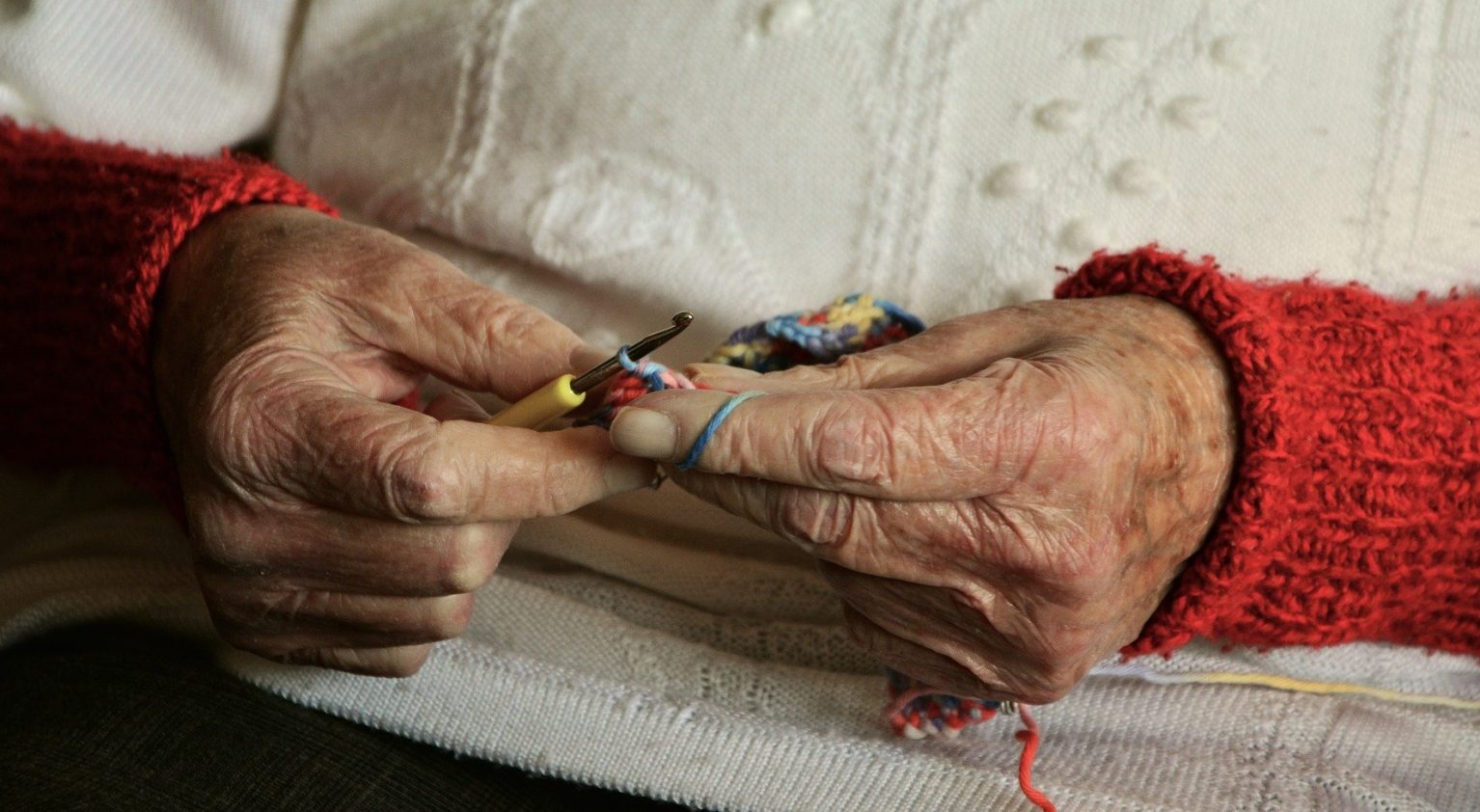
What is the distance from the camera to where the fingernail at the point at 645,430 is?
2.23 feet

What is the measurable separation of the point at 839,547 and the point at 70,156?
0.79 meters

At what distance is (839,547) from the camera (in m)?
0.74

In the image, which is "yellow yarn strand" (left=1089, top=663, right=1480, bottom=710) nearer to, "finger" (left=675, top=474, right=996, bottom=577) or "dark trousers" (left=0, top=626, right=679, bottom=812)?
"finger" (left=675, top=474, right=996, bottom=577)

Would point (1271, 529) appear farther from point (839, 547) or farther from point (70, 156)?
point (70, 156)

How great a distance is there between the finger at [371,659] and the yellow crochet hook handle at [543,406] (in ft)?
0.76

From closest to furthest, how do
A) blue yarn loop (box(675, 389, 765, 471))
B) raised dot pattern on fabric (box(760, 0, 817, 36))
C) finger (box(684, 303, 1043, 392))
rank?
blue yarn loop (box(675, 389, 765, 471))
finger (box(684, 303, 1043, 392))
raised dot pattern on fabric (box(760, 0, 817, 36))

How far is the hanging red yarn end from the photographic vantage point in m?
0.84

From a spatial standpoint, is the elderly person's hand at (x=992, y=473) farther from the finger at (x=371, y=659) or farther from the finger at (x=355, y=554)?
the finger at (x=371, y=659)

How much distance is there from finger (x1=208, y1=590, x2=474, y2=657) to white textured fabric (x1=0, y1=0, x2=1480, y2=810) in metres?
0.09

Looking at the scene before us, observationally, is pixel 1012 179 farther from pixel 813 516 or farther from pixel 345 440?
pixel 345 440

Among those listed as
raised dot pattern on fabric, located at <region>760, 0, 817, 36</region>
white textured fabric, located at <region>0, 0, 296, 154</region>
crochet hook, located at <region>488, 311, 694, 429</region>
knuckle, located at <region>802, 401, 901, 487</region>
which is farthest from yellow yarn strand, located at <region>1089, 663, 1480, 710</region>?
white textured fabric, located at <region>0, 0, 296, 154</region>

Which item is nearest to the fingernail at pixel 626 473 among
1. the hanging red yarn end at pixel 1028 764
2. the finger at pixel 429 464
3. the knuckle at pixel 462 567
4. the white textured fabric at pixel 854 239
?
the finger at pixel 429 464

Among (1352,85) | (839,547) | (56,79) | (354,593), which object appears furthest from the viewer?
(56,79)

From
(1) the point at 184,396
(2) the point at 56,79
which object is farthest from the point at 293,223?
(2) the point at 56,79
